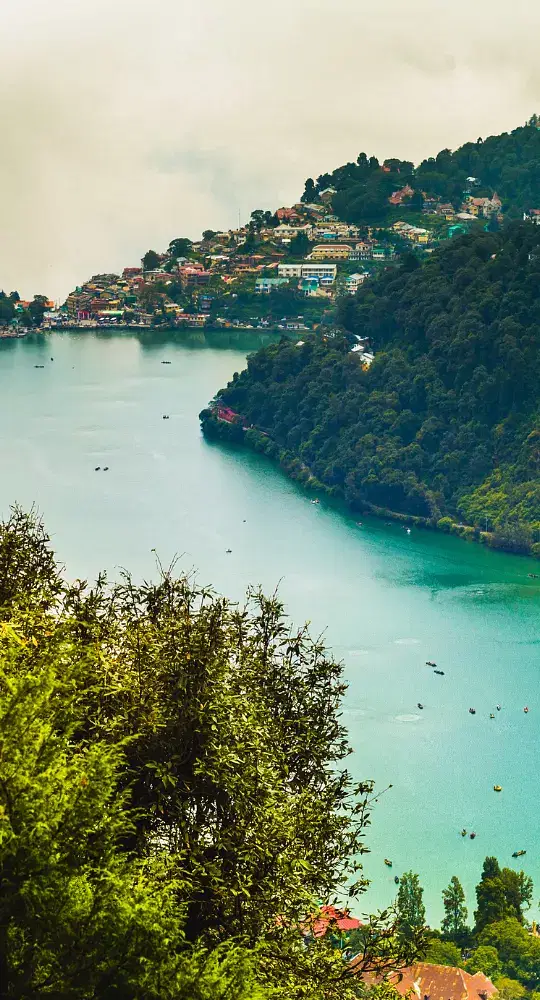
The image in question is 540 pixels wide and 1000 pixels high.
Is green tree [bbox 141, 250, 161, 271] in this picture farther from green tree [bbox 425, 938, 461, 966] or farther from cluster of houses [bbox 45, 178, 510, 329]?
green tree [bbox 425, 938, 461, 966]

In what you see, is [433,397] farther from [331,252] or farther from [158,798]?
[158,798]

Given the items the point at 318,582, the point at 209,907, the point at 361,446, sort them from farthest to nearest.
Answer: the point at 361,446
the point at 318,582
the point at 209,907

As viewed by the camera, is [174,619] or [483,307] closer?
[174,619]

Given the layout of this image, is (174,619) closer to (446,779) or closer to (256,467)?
(446,779)

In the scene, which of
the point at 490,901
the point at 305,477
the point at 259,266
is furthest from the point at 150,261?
the point at 490,901

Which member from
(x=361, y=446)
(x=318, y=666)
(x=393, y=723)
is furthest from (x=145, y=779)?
(x=361, y=446)

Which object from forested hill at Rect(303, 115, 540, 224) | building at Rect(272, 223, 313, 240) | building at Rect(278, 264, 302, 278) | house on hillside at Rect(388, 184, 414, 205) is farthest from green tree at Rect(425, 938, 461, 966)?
building at Rect(272, 223, 313, 240)

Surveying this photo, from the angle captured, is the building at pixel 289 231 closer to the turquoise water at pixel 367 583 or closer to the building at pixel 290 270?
the building at pixel 290 270
